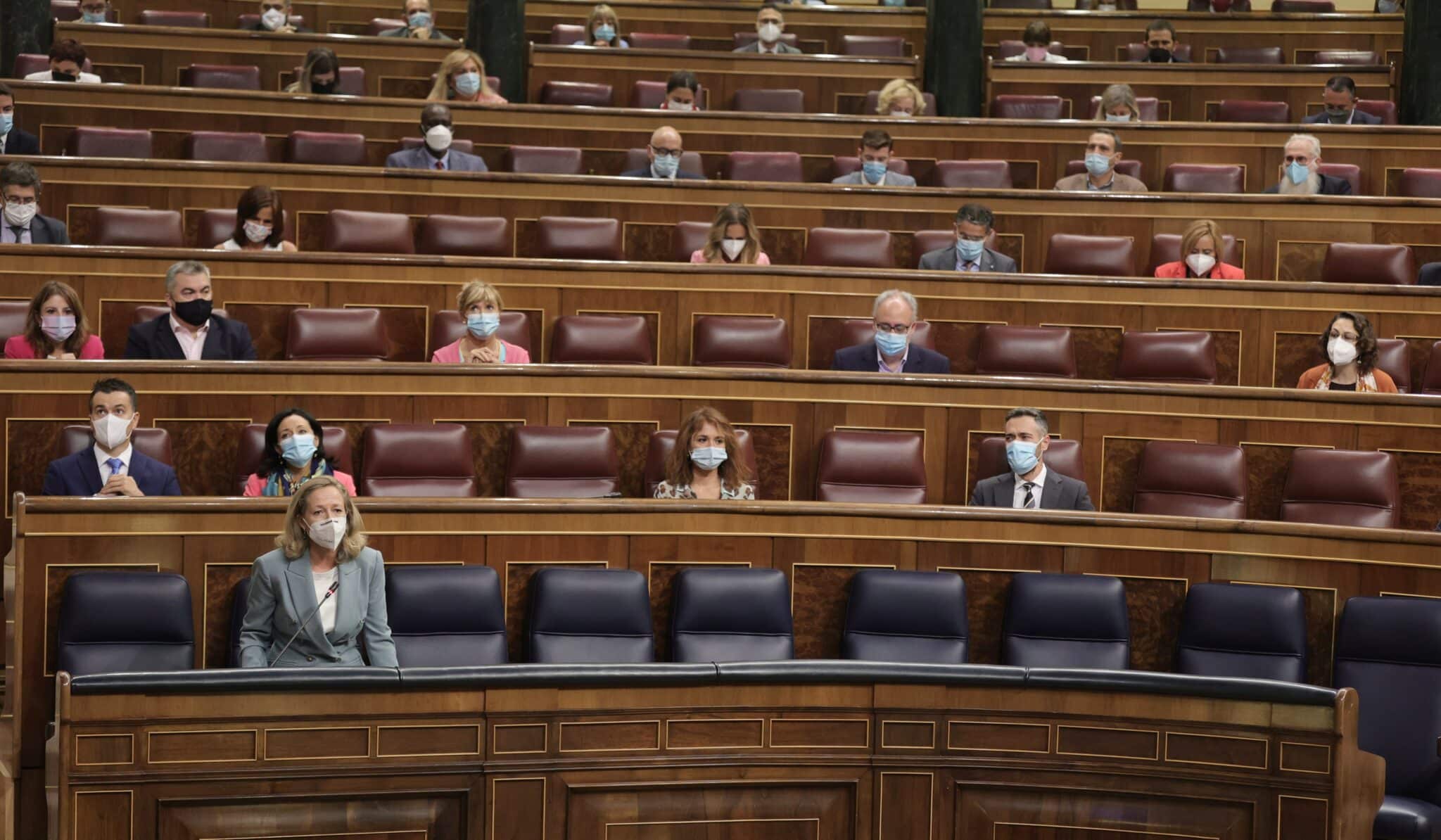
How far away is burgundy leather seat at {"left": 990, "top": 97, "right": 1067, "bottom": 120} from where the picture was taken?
7203 mm

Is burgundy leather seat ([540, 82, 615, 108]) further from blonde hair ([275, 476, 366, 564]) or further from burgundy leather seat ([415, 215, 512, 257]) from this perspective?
blonde hair ([275, 476, 366, 564])

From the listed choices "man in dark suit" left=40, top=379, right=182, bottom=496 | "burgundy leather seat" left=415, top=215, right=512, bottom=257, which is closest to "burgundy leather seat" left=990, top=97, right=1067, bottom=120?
"burgundy leather seat" left=415, top=215, right=512, bottom=257

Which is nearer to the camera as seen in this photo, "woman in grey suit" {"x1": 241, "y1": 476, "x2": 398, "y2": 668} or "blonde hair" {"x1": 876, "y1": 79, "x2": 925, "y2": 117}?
"woman in grey suit" {"x1": 241, "y1": 476, "x2": 398, "y2": 668}


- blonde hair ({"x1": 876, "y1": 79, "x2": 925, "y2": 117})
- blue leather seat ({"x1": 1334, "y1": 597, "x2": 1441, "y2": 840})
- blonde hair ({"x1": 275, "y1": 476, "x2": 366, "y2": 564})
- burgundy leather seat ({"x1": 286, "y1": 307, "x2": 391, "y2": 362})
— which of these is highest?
blonde hair ({"x1": 876, "y1": 79, "x2": 925, "y2": 117})

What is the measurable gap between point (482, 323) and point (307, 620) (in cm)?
142

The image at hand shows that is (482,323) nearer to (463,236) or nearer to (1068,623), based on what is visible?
(463,236)

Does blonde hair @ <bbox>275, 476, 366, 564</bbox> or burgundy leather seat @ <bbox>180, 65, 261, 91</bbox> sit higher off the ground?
burgundy leather seat @ <bbox>180, 65, 261, 91</bbox>

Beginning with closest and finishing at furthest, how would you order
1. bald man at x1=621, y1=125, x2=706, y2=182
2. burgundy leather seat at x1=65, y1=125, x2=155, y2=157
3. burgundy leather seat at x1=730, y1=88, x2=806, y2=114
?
bald man at x1=621, y1=125, x2=706, y2=182 < burgundy leather seat at x1=65, y1=125, x2=155, y2=157 < burgundy leather seat at x1=730, y1=88, x2=806, y2=114

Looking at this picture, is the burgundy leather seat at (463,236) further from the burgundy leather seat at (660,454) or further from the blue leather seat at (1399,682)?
the blue leather seat at (1399,682)

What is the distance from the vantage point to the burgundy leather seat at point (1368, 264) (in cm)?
546

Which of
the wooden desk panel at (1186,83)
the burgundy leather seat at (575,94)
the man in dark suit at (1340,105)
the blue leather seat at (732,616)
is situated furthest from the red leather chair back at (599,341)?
the man in dark suit at (1340,105)

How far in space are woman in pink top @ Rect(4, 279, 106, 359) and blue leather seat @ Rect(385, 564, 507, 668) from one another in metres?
1.36

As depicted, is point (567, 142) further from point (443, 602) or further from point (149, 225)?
point (443, 602)

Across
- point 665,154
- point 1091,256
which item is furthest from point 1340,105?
point 665,154
